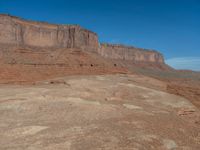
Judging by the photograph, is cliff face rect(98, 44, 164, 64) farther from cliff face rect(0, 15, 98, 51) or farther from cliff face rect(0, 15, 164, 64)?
cliff face rect(0, 15, 98, 51)

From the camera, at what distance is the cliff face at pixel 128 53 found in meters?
94.2

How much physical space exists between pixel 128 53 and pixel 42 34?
51.2 metres

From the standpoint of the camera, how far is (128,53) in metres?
102

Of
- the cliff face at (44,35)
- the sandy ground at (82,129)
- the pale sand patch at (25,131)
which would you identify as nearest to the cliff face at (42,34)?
the cliff face at (44,35)

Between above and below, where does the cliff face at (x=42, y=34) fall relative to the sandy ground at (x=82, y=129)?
above

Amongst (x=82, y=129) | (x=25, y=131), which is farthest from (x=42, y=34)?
(x=82, y=129)

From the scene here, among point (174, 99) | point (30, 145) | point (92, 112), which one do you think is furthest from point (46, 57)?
point (30, 145)

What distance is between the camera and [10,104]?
9.29m

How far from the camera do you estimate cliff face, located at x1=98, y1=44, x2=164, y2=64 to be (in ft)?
309

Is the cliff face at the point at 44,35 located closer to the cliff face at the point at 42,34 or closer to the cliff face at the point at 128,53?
the cliff face at the point at 42,34

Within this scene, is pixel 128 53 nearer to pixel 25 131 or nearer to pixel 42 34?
pixel 42 34

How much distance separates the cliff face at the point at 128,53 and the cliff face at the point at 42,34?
1652 centimetres

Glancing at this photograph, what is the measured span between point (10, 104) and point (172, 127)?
24.3 feet

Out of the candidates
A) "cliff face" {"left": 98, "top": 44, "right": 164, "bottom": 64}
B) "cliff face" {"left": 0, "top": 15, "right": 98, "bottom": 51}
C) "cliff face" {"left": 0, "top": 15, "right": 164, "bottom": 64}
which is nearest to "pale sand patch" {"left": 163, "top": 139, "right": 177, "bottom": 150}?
"cliff face" {"left": 0, "top": 15, "right": 164, "bottom": 64}
